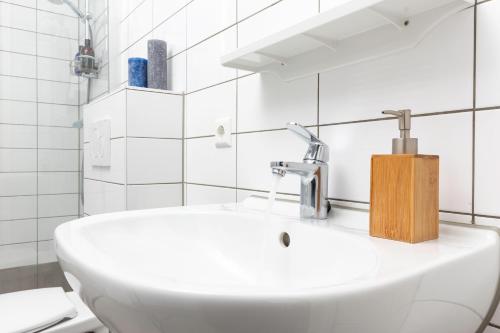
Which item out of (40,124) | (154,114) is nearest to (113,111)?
(154,114)

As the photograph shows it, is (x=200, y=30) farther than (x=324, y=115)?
Yes

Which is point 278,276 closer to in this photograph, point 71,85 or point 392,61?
point 392,61

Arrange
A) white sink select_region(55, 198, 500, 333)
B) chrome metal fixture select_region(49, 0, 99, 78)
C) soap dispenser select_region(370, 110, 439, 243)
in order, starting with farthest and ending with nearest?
chrome metal fixture select_region(49, 0, 99, 78) → soap dispenser select_region(370, 110, 439, 243) → white sink select_region(55, 198, 500, 333)

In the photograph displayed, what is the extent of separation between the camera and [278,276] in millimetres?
671

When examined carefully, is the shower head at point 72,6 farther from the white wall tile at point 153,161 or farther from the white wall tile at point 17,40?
the white wall tile at point 153,161

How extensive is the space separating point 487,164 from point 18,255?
1.78 metres

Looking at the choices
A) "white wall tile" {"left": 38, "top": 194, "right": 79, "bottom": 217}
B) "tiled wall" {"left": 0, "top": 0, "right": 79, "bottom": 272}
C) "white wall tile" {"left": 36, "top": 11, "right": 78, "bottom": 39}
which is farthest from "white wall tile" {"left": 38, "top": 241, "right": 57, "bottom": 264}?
"white wall tile" {"left": 36, "top": 11, "right": 78, "bottom": 39}

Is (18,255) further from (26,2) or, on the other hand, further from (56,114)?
(26,2)

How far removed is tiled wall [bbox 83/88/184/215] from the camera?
123 centimetres

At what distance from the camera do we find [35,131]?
169 cm

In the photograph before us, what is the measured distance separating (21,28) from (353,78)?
1591 millimetres

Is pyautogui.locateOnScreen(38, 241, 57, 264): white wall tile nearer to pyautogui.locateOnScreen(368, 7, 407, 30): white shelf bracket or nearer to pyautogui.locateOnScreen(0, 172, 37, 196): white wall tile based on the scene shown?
pyautogui.locateOnScreen(0, 172, 37, 196): white wall tile

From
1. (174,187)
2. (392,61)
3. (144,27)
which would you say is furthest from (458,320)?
(144,27)

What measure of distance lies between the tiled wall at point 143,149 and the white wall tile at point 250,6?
41 cm
